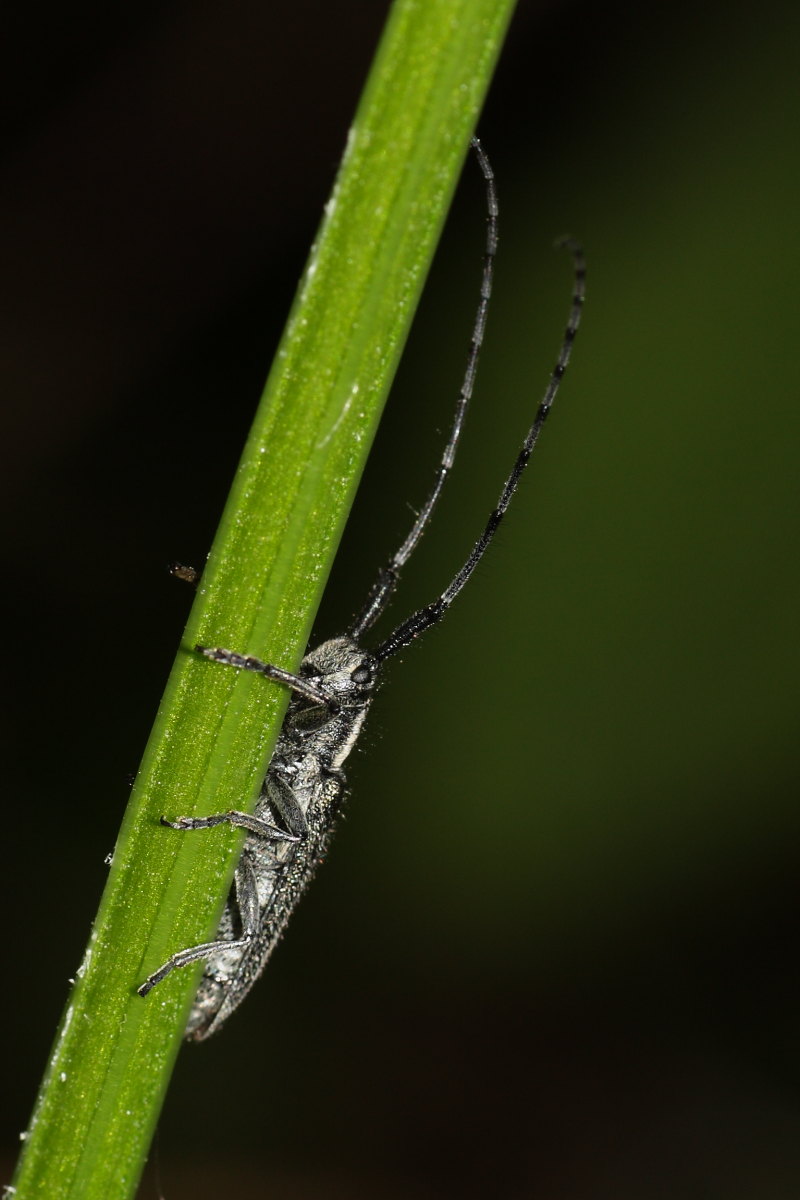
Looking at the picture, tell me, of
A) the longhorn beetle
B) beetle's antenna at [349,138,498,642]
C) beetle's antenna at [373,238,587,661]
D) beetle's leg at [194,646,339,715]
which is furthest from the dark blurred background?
beetle's leg at [194,646,339,715]

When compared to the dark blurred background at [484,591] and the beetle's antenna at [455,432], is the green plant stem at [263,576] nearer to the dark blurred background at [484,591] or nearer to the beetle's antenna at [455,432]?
the beetle's antenna at [455,432]

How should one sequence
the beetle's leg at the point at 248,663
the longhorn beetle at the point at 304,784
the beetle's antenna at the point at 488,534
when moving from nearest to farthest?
the beetle's leg at the point at 248,663 → the beetle's antenna at the point at 488,534 → the longhorn beetle at the point at 304,784

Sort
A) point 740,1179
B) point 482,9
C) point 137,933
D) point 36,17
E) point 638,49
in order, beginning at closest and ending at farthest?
point 482,9 → point 137,933 → point 638,49 → point 740,1179 → point 36,17

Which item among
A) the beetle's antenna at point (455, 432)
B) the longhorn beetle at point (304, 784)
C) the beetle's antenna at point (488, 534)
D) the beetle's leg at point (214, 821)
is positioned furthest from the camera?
the longhorn beetle at point (304, 784)

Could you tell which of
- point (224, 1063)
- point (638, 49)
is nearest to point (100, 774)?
point (224, 1063)

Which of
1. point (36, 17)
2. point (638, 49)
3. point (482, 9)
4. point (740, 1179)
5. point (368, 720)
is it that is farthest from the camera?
point (36, 17)

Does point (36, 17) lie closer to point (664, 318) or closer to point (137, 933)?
point (664, 318)

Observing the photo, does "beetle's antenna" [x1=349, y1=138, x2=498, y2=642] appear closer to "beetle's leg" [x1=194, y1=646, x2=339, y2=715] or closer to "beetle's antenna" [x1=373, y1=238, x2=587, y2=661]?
"beetle's antenna" [x1=373, y1=238, x2=587, y2=661]

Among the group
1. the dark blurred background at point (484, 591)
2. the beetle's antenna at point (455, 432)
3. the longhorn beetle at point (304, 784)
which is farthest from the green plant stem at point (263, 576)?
the dark blurred background at point (484, 591)
